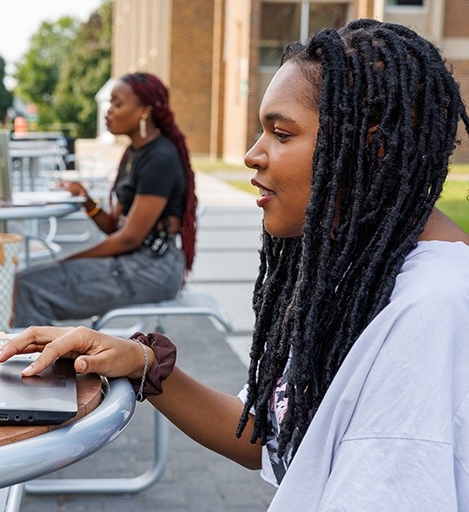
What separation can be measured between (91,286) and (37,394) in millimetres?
2883

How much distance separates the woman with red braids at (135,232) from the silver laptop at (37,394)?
2.61 metres

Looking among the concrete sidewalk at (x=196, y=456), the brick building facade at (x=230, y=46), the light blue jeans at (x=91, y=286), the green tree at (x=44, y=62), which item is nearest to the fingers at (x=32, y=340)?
the concrete sidewalk at (x=196, y=456)

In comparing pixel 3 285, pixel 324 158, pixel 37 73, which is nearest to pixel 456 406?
pixel 324 158

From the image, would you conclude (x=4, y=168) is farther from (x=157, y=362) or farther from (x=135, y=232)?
(x=157, y=362)

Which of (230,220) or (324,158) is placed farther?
(230,220)

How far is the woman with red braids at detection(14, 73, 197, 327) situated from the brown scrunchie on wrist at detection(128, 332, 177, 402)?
2472 mm

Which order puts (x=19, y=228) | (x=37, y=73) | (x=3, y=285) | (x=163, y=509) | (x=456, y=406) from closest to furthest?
(x=456, y=406) < (x=3, y=285) < (x=163, y=509) < (x=19, y=228) < (x=37, y=73)

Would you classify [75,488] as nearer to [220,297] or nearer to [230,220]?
[220,297]

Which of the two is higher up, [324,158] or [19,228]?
[324,158]

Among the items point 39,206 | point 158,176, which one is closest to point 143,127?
point 158,176

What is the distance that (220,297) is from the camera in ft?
25.5

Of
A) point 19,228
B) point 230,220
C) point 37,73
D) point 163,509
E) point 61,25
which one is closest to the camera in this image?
point 163,509

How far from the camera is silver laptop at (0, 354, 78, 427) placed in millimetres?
1359

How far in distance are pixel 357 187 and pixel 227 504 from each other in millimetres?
2596
